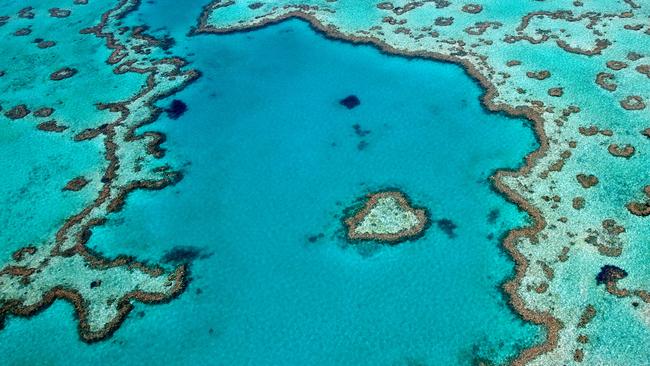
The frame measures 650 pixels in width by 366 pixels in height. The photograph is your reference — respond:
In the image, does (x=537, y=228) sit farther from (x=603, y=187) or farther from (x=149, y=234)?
(x=149, y=234)

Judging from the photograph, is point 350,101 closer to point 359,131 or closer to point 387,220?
point 359,131

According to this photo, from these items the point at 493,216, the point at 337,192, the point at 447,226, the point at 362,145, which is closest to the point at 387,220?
the point at 447,226

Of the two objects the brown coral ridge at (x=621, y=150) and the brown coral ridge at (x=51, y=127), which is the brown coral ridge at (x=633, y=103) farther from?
the brown coral ridge at (x=51, y=127)

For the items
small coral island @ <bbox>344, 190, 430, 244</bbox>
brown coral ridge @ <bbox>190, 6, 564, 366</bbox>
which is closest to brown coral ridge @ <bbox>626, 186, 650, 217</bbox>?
brown coral ridge @ <bbox>190, 6, 564, 366</bbox>

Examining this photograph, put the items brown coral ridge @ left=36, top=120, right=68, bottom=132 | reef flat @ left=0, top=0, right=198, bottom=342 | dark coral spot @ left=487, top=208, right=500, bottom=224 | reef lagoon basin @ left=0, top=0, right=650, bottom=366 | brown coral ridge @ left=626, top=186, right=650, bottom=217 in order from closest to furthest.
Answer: reef lagoon basin @ left=0, top=0, right=650, bottom=366
reef flat @ left=0, top=0, right=198, bottom=342
brown coral ridge @ left=626, top=186, right=650, bottom=217
dark coral spot @ left=487, top=208, right=500, bottom=224
brown coral ridge @ left=36, top=120, right=68, bottom=132

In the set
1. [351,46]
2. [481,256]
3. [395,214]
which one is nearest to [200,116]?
[351,46]

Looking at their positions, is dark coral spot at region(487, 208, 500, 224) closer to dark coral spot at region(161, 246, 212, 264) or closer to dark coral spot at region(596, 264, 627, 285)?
dark coral spot at region(596, 264, 627, 285)
